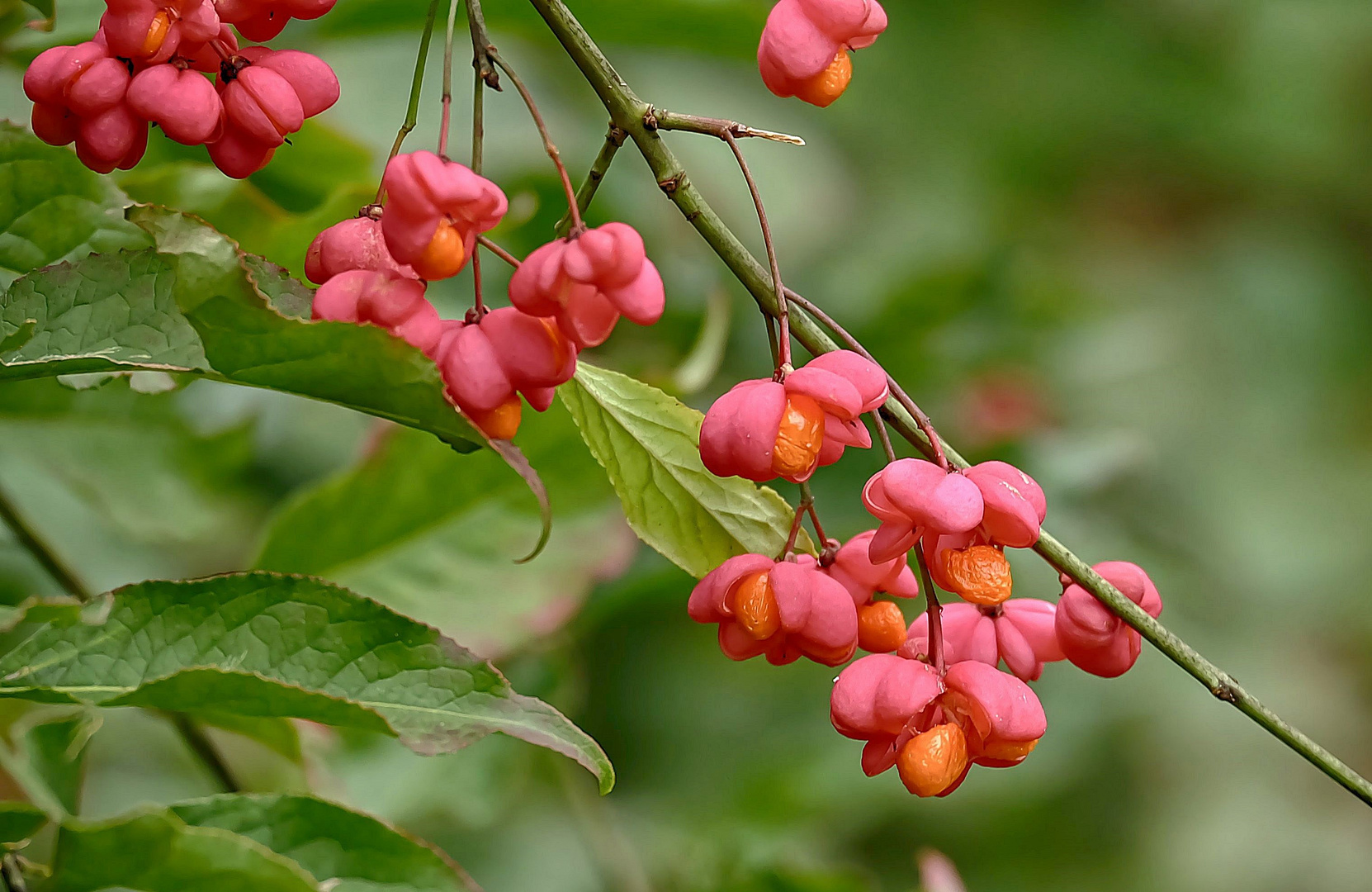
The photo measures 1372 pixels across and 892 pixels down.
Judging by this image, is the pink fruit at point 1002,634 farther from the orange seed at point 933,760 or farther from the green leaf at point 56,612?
the green leaf at point 56,612

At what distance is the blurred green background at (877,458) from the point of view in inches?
42.4

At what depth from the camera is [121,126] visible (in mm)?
596

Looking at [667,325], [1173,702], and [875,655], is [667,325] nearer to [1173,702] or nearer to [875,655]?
[875,655]

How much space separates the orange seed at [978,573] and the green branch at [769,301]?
0.09 feet

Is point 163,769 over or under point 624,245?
under

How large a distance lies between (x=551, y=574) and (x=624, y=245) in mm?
570

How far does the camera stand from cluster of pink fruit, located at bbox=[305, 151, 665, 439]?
54 cm

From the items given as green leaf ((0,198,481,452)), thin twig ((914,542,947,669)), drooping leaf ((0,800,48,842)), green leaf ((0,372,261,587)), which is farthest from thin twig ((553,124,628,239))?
green leaf ((0,372,261,587))

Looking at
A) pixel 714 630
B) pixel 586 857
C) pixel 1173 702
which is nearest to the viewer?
pixel 586 857

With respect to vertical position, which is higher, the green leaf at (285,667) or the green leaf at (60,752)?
the green leaf at (285,667)

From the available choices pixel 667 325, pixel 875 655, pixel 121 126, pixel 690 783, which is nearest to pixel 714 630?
pixel 690 783

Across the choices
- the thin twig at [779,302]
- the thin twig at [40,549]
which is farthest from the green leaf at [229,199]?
the thin twig at [779,302]

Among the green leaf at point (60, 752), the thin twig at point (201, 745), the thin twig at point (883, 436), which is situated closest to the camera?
the thin twig at point (883, 436)

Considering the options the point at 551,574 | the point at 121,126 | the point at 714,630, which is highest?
the point at 121,126
